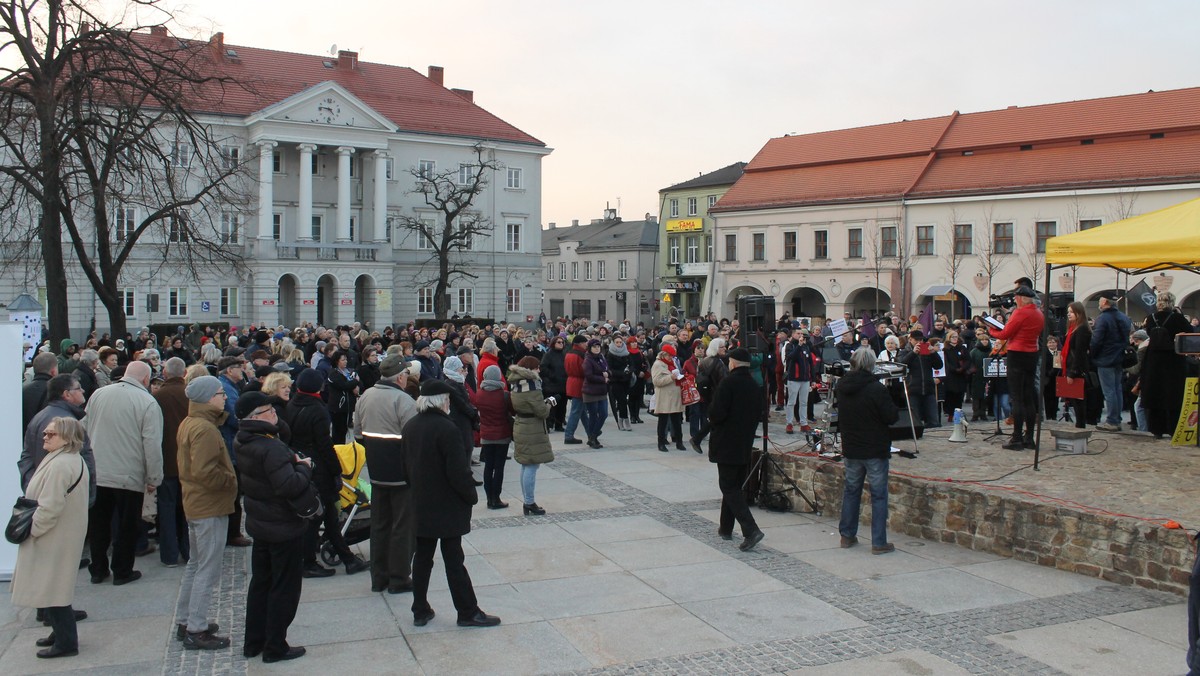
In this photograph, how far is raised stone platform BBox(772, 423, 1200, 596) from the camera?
7895 mm

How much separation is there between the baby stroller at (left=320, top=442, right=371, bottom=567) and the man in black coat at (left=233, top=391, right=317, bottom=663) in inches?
84.4

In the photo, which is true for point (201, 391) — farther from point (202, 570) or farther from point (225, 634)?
point (225, 634)

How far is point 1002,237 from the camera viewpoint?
47062 mm

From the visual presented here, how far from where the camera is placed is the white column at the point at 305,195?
53.1 metres

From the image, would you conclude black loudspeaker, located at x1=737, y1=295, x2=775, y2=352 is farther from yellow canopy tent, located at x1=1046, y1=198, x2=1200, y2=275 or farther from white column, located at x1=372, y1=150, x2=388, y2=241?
white column, located at x1=372, y1=150, x2=388, y2=241

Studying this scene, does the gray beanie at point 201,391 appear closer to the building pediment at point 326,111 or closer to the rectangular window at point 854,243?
the building pediment at point 326,111

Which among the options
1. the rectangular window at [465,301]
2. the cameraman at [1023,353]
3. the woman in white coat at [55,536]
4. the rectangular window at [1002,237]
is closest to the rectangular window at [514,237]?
the rectangular window at [465,301]

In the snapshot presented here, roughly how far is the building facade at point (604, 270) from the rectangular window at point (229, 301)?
29737mm

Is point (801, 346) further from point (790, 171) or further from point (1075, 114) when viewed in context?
point (790, 171)

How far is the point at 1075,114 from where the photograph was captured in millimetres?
47875

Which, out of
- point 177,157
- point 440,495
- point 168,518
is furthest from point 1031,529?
point 177,157

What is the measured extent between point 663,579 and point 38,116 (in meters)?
17.4

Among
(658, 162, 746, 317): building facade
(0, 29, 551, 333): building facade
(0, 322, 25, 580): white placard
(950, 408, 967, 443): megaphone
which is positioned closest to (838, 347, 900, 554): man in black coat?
(950, 408, 967, 443): megaphone

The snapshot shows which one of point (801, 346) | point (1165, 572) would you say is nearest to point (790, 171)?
point (801, 346)
